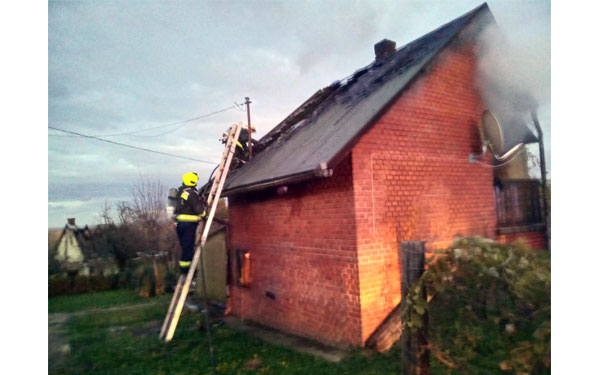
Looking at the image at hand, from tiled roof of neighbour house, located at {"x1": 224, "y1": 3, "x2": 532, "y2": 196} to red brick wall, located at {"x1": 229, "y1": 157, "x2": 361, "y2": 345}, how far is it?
0.46 m

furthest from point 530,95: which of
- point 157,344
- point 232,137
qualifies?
point 157,344

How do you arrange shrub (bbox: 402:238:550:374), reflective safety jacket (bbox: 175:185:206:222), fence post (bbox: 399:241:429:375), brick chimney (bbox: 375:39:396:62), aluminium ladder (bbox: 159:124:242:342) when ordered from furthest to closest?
brick chimney (bbox: 375:39:396:62)
reflective safety jacket (bbox: 175:185:206:222)
aluminium ladder (bbox: 159:124:242:342)
fence post (bbox: 399:241:429:375)
shrub (bbox: 402:238:550:374)

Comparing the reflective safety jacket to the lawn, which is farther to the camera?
the reflective safety jacket

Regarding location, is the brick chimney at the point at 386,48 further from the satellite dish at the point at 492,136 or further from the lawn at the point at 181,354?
the lawn at the point at 181,354

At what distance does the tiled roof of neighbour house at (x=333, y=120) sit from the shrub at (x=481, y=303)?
204 cm

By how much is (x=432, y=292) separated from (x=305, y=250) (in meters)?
3.04

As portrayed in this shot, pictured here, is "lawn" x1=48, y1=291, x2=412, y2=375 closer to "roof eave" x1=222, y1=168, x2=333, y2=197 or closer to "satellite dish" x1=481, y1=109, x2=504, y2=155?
"roof eave" x1=222, y1=168, x2=333, y2=197

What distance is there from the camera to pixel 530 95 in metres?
5.50

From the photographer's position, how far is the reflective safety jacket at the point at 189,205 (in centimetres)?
629

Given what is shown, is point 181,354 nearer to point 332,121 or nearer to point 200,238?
point 200,238

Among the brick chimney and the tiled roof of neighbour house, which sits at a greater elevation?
the brick chimney

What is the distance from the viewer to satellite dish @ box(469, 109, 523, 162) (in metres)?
5.91

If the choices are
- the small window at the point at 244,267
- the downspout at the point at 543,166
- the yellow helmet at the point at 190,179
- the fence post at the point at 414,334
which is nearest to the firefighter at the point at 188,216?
the yellow helmet at the point at 190,179

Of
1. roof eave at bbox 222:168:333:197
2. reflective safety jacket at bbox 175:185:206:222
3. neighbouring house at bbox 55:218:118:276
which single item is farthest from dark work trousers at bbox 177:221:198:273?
neighbouring house at bbox 55:218:118:276
